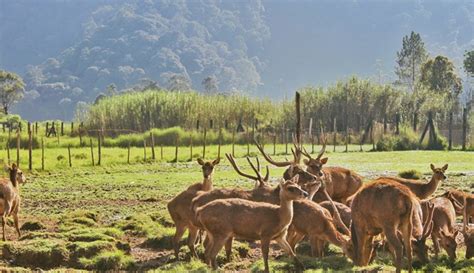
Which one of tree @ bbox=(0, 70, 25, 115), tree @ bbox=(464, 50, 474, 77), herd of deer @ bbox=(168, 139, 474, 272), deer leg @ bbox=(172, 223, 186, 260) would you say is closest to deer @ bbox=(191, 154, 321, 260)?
herd of deer @ bbox=(168, 139, 474, 272)

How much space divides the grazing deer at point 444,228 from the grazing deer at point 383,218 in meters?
1.11

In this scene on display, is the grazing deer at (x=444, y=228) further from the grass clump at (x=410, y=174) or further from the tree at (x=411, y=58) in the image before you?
the tree at (x=411, y=58)

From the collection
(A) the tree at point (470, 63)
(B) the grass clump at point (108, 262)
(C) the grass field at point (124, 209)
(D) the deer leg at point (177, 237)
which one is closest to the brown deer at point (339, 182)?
(C) the grass field at point (124, 209)

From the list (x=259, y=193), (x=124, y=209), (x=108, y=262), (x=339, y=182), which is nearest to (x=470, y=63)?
(x=124, y=209)

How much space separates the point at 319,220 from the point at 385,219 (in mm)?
1771

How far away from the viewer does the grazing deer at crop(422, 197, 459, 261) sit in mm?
12141

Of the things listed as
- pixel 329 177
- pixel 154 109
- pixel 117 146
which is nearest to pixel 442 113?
pixel 154 109

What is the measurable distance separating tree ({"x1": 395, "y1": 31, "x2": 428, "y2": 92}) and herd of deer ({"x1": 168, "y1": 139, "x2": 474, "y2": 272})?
304ft

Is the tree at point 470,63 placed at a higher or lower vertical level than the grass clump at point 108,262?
higher

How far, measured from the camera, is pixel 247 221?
38.0 ft

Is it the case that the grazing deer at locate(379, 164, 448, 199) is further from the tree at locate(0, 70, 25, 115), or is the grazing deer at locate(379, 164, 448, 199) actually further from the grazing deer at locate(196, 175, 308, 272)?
the tree at locate(0, 70, 25, 115)

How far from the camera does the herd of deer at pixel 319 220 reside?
10648 millimetres

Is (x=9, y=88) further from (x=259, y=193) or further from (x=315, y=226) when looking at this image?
(x=315, y=226)

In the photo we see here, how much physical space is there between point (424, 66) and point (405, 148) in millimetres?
44471
